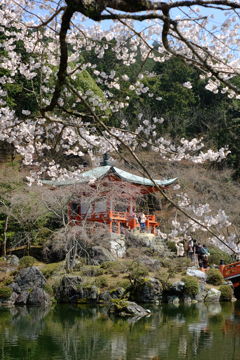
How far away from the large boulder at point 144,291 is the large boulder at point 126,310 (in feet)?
6.32

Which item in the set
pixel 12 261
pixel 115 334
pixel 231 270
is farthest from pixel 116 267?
pixel 115 334

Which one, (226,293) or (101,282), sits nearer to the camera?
(101,282)

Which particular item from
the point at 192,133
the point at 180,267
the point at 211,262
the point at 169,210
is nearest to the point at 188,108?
the point at 192,133

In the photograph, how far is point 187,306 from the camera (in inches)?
523

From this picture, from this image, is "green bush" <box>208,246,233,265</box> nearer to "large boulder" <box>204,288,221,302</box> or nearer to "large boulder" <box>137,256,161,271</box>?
"large boulder" <box>204,288,221,302</box>

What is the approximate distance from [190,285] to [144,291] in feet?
4.70

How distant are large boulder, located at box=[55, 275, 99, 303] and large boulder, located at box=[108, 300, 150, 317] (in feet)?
5.77

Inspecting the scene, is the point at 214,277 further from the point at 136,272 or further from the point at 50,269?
the point at 50,269

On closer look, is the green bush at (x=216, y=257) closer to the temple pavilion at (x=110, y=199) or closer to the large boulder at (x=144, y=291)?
the temple pavilion at (x=110, y=199)

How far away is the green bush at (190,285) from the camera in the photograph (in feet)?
45.6

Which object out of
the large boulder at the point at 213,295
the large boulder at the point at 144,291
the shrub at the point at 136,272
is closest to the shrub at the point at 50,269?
the shrub at the point at 136,272

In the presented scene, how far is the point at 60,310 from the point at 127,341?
4.32 m

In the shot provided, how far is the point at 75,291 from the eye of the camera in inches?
529

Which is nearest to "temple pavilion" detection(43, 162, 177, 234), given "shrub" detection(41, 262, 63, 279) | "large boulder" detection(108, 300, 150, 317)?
"shrub" detection(41, 262, 63, 279)
